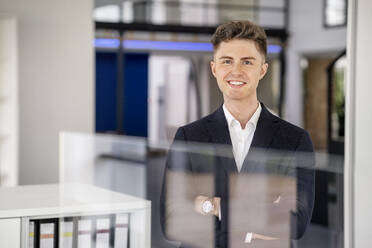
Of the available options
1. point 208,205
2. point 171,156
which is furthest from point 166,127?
point 208,205

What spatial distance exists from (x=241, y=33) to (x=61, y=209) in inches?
42.1

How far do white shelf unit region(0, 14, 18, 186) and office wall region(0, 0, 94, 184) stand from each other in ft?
0.13

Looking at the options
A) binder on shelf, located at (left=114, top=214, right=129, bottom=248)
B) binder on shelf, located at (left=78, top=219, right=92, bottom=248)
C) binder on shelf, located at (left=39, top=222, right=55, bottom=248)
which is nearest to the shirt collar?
binder on shelf, located at (left=114, top=214, right=129, bottom=248)

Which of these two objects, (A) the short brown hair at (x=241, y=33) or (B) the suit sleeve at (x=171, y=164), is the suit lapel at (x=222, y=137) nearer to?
(B) the suit sleeve at (x=171, y=164)

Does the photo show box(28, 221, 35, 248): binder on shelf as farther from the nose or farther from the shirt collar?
the nose

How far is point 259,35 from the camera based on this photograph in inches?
104

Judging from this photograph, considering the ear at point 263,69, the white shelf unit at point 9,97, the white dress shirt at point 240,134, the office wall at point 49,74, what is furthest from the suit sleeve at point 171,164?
the white shelf unit at point 9,97

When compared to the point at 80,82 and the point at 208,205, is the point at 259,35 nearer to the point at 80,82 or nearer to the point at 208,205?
the point at 208,205

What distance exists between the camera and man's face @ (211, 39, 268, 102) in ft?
8.34

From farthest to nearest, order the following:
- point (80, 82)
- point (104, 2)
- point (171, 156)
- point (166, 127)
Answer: point (80, 82)
point (104, 2)
point (166, 127)
point (171, 156)

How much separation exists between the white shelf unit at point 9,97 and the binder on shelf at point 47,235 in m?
0.94

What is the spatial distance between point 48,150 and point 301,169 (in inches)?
58.5

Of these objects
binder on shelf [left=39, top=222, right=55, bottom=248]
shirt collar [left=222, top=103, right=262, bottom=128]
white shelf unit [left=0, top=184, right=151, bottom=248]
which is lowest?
binder on shelf [left=39, top=222, right=55, bottom=248]

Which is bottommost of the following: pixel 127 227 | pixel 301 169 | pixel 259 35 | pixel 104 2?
pixel 127 227
